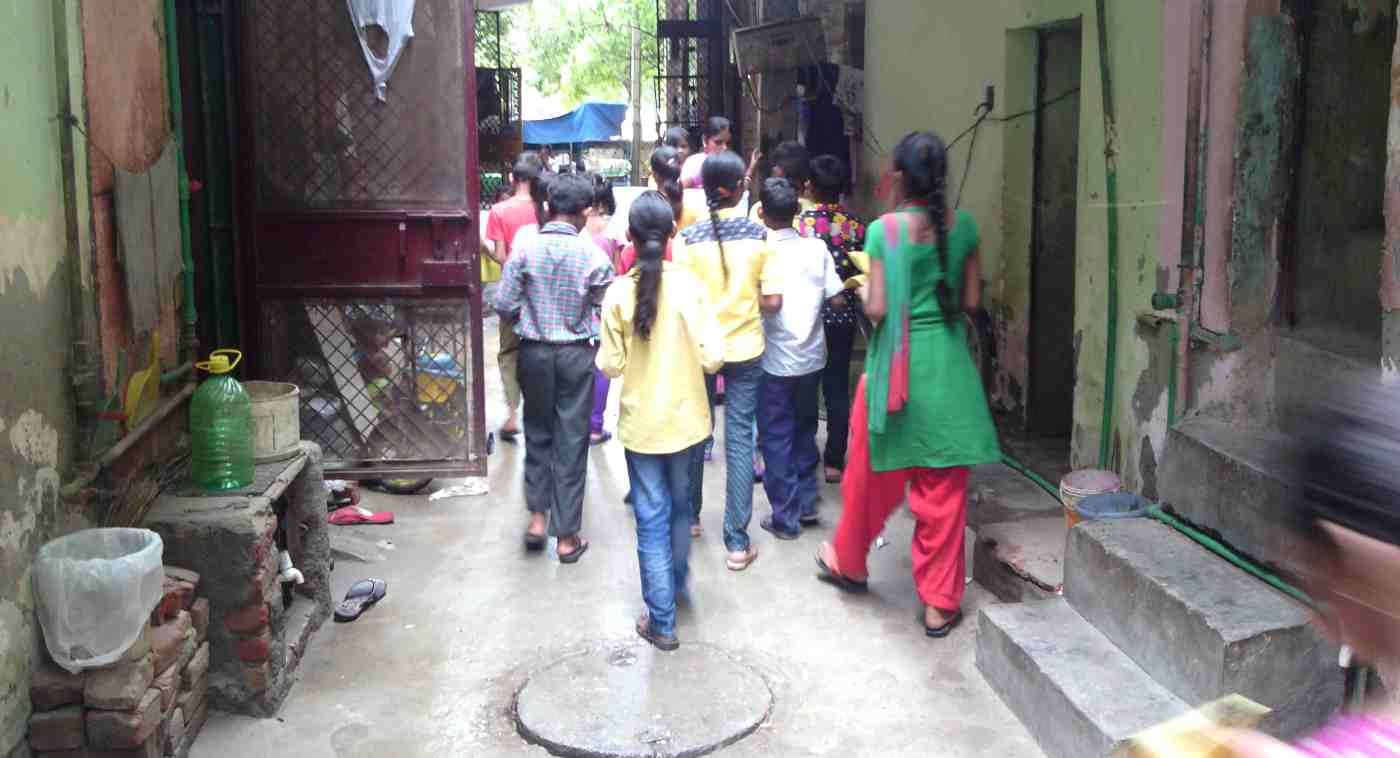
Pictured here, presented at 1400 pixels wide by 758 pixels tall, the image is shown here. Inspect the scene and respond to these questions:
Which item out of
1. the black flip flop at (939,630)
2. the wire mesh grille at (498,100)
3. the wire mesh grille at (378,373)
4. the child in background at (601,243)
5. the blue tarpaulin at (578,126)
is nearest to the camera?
the black flip flop at (939,630)

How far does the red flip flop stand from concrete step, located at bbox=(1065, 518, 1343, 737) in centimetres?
340

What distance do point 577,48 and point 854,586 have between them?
37128 millimetres

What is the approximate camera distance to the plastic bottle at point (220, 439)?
442 cm

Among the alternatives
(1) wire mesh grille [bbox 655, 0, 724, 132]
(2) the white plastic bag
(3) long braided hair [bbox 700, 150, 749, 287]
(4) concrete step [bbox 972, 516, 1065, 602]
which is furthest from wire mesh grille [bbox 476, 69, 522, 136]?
(2) the white plastic bag

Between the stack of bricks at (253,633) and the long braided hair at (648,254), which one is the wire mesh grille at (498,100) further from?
the stack of bricks at (253,633)

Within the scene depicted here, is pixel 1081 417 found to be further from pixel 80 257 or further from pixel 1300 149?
pixel 80 257

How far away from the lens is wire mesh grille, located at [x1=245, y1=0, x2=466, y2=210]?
20.4 ft

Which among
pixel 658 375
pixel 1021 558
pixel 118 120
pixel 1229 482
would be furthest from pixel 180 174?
pixel 1229 482

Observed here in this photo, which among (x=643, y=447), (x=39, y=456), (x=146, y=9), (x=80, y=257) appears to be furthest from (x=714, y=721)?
(x=146, y=9)

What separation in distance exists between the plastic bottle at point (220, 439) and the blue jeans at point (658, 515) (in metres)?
1.36

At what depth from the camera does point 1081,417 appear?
5.79 metres

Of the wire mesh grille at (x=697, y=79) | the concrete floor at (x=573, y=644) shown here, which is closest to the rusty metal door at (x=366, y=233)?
the concrete floor at (x=573, y=644)

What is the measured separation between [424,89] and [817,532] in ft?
9.45

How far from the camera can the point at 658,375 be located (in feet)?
15.2
